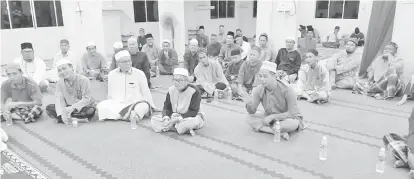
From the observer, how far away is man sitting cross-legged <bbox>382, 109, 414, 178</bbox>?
2709 millimetres

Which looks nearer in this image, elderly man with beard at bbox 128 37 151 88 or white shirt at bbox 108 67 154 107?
white shirt at bbox 108 67 154 107

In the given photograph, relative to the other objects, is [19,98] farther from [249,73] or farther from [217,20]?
[217,20]

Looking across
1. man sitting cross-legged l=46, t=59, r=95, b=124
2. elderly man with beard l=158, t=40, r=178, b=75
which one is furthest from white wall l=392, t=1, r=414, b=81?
man sitting cross-legged l=46, t=59, r=95, b=124

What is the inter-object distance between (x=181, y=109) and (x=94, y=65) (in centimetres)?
353

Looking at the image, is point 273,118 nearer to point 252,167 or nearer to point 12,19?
point 252,167

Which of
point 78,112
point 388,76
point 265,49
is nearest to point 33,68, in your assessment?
point 78,112

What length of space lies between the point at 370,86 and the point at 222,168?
3694mm

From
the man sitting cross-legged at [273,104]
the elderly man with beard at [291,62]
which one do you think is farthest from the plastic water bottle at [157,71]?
the man sitting cross-legged at [273,104]

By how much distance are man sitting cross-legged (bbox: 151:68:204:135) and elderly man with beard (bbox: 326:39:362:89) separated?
312 centimetres

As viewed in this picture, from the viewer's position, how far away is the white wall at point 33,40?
27.3 feet

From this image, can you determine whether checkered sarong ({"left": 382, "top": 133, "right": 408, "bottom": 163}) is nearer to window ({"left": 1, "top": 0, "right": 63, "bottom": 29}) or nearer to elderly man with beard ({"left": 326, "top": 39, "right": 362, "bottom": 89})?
elderly man with beard ({"left": 326, "top": 39, "right": 362, "bottom": 89})

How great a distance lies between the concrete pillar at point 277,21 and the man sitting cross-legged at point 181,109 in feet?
12.4

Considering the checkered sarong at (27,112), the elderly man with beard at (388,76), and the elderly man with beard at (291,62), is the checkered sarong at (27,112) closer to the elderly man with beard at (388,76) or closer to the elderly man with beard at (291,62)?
the elderly man with beard at (291,62)

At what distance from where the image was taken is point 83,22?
7648 mm
